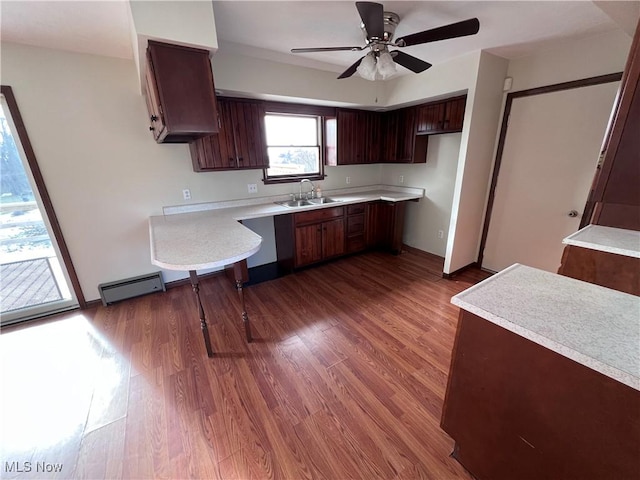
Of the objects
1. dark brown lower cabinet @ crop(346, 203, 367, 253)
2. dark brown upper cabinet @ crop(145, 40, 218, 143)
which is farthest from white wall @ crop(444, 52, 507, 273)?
dark brown upper cabinet @ crop(145, 40, 218, 143)

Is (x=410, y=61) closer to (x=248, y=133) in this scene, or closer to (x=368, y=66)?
(x=368, y=66)

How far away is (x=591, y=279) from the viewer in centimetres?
145

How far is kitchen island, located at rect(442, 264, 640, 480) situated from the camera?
0.74m

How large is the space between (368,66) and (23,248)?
353cm

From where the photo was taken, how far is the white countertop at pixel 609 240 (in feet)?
4.21

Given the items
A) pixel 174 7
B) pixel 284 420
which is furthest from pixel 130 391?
Result: pixel 174 7

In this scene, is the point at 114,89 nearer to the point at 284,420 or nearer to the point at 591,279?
the point at 284,420

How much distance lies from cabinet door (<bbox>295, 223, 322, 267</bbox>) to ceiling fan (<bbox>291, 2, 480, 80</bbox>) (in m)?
1.73

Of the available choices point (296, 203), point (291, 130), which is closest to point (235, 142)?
point (291, 130)

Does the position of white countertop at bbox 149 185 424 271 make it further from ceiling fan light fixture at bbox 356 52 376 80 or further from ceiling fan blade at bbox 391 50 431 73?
ceiling fan blade at bbox 391 50 431 73

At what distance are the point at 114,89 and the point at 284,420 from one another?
3.10 metres

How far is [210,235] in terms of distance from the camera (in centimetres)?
201

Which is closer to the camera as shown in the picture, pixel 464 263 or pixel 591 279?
pixel 591 279

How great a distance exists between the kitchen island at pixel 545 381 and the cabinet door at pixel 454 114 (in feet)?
7.67
